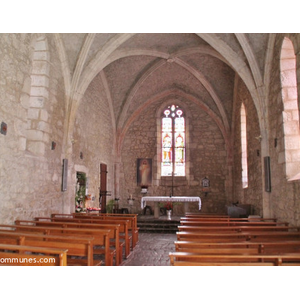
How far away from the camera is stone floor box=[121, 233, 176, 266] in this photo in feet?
17.2

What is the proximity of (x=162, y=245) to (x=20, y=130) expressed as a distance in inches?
156

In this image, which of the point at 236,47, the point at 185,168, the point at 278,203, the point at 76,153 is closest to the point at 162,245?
the point at 278,203

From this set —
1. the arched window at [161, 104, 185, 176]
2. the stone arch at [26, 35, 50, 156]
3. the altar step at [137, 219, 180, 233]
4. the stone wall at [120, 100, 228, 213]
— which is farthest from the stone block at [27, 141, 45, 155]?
the arched window at [161, 104, 185, 176]

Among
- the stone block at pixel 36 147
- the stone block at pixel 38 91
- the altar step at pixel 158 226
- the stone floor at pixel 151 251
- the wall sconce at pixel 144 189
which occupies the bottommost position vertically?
the stone floor at pixel 151 251

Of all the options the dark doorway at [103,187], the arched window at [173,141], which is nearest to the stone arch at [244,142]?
the arched window at [173,141]

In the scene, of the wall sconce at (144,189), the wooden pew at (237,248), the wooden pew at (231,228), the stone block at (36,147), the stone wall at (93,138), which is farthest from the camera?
the wall sconce at (144,189)

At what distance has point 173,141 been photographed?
1294cm

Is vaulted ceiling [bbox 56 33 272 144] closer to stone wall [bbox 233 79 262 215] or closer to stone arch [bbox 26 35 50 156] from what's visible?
stone arch [bbox 26 35 50 156]

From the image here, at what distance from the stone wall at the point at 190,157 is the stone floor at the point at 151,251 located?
4.08 m

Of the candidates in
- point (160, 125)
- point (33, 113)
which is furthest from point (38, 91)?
point (160, 125)

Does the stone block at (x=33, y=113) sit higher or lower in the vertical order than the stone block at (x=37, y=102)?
lower

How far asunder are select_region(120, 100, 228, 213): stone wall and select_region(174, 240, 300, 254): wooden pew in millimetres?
8472

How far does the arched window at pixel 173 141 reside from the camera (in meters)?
12.8

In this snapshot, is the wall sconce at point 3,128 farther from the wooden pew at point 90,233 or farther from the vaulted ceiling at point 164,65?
the vaulted ceiling at point 164,65
